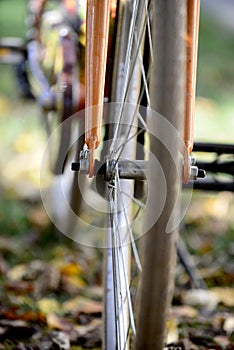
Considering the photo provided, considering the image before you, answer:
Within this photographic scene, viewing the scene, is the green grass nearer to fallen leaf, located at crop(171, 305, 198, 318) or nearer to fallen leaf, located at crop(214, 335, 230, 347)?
fallen leaf, located at crop(171, 305, 198, 318)

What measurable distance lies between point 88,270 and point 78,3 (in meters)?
0.90

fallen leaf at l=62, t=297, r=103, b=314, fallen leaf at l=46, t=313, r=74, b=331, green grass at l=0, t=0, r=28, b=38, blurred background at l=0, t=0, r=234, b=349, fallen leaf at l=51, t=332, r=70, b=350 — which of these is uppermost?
green grass at l=0, t=0, r=28, b=38

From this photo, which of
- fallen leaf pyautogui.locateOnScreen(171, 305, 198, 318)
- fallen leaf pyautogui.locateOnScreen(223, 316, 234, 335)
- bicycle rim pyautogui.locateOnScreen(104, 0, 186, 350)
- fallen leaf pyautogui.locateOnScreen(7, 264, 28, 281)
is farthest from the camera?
fallen leaf pyautogui.locateOnScreen(7, 264, 28, 281)

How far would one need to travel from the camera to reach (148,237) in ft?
4.68

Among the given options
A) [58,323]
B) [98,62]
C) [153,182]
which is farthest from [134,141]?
[58,323]

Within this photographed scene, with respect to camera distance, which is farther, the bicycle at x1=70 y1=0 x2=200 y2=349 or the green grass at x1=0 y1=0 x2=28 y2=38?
the green grass at x1=0 y1=0 x2=28 y2=38

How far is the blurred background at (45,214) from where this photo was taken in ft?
9.23

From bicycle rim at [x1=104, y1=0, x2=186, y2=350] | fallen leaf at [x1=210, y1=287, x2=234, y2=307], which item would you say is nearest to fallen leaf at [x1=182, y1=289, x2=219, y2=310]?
fallen leaf at [x1=210, y1=287, x2=234, y2=307]

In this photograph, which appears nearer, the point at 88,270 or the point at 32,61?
the point at 88,270

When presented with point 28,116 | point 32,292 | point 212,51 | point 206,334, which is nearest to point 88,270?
point 32,292

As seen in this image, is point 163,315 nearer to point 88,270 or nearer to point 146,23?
point 146,23

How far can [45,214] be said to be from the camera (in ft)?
11.7

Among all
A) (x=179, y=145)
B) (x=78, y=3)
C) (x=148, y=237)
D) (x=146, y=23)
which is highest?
(x=78, y=3)

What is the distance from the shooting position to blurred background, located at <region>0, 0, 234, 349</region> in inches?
111
